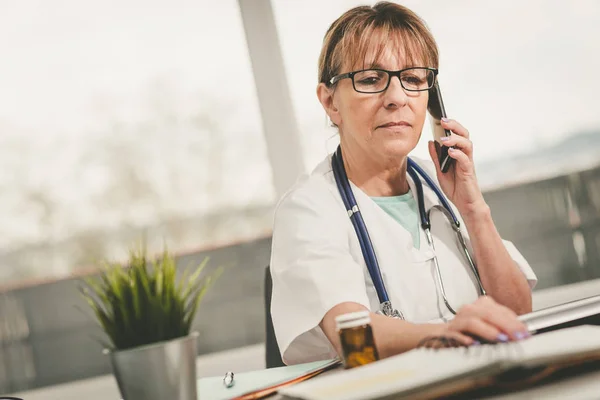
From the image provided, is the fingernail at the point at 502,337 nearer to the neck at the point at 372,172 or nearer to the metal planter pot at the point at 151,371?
the metal planter pot at the point at 151,371

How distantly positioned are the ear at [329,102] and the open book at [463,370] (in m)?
1.03

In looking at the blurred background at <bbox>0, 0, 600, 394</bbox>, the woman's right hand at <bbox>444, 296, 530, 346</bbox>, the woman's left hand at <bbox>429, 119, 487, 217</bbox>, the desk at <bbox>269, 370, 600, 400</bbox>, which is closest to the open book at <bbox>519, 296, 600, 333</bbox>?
the woman's right hand at <bbox>444, 296, 530, 346</bbox>

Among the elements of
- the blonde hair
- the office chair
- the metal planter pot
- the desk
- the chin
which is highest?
the blonde hair

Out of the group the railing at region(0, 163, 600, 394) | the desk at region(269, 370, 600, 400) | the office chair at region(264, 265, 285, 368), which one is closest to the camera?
the desk at region(269, 370, 600, 400)

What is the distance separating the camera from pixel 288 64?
279cm

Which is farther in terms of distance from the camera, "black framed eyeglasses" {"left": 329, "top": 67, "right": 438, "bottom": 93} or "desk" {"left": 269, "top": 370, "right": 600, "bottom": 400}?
"black framed eyeglasses" {"left": 329, "top": 67, "right": 438, "bottom": 93}

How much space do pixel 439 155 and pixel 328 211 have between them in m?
0.39

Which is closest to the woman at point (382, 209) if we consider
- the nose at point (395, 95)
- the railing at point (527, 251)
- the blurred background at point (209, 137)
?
the nose at point (395, 95)

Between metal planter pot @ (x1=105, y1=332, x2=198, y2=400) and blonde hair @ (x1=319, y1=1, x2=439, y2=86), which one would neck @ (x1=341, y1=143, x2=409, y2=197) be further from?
metal planter pot @ (x1=105, y1=332, x2=198, y2=400)

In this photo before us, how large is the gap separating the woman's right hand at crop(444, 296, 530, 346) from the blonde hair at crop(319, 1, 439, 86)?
87 centimetres

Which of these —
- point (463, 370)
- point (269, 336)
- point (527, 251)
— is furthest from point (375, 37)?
point (527, 251)

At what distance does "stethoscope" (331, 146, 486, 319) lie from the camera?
1.37 meters

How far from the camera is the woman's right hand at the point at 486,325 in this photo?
2.45 feet

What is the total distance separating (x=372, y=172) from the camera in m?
1.62
